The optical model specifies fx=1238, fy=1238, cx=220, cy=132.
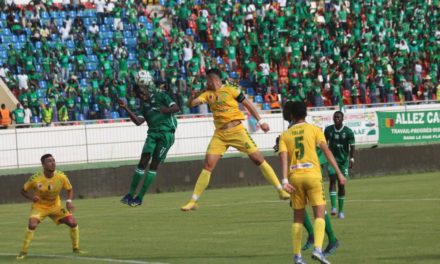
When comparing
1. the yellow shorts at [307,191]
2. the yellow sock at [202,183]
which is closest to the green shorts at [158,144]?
the yellow sock at [202,183]

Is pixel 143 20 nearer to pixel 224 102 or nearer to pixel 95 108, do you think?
pixel 95 108

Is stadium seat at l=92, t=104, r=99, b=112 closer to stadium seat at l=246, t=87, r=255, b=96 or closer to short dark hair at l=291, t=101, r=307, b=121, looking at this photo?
stadium seat at l=246, t=87, r=255, b=96

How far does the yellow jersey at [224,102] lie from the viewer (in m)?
19.6

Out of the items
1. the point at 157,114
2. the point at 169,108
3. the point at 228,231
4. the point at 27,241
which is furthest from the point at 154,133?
the point at 27,241

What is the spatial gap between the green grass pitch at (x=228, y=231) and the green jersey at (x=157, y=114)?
178 centimetres

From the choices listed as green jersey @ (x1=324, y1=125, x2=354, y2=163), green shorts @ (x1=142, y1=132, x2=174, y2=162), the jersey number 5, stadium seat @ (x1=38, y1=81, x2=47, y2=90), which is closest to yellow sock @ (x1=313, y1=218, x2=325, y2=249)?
the jersey number 5

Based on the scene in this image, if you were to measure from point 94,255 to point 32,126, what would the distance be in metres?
18.7

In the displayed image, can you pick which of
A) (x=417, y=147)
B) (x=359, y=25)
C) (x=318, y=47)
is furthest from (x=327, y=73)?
(x=417, y=147)

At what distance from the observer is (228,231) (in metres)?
20.6

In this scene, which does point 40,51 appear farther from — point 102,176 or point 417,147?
point 417,147

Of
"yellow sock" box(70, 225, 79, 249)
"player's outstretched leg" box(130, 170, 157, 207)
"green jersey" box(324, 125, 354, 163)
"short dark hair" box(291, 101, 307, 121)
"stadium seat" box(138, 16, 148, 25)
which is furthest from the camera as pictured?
"stadium seat" box(138, 16, 148, 25)

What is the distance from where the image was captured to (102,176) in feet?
112

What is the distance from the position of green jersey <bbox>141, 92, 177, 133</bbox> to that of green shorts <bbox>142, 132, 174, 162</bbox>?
0.38 ft

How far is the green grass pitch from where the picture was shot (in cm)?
1669
